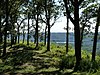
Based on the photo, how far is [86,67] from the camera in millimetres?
22844

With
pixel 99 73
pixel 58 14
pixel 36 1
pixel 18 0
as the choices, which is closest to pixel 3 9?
pixel 18 0

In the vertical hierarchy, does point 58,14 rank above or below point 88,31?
above

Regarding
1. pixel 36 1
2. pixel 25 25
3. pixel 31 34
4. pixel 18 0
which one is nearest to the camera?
pixel 18 0

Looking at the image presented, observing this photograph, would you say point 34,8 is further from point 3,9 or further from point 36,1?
point 3,9

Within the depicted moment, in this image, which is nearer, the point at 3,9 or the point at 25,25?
the point at 3,9

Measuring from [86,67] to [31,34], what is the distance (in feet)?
146

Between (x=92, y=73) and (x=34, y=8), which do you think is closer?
(x=92, y=73)

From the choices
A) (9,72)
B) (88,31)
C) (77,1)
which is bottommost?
(9,72)

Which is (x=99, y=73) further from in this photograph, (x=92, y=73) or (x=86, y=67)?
(x=86, y=67)

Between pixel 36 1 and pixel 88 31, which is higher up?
pixel 36 1

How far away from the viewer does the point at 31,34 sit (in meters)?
66.5

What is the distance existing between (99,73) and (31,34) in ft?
157

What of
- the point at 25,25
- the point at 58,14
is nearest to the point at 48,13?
the point at 58,14

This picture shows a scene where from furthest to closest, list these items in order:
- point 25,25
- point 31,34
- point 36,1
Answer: point 25,25, point 31,34, point 36,1
